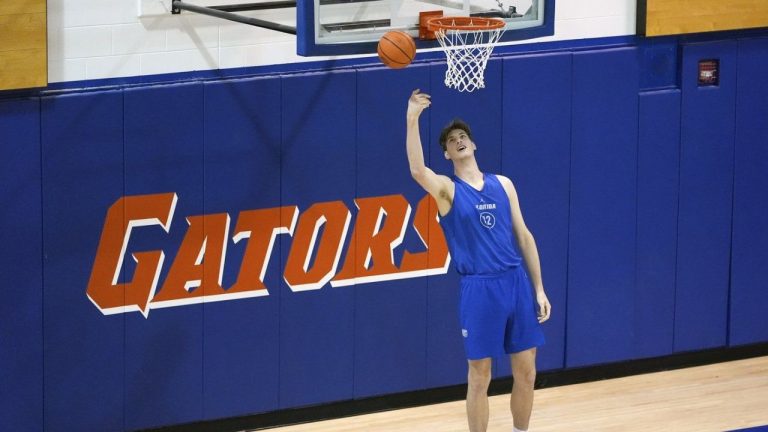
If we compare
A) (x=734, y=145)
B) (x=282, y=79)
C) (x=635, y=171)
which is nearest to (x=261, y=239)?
(x=282, y=79)

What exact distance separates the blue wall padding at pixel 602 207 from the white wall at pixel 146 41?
6.10 ft

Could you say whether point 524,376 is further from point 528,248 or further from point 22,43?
point 22,43

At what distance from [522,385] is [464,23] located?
1.96 m

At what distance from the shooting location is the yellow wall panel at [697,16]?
9.32m

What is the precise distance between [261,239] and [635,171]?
2530 mm

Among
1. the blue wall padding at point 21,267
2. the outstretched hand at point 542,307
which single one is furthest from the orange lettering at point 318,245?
the blue wall padding at point 21,267

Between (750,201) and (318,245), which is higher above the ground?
(750,201)

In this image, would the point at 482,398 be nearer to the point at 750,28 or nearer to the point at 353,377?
the point at 353,377

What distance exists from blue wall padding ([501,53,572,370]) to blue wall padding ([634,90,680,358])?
22.0 inches

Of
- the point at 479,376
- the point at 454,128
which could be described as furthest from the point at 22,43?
the point at 479,376

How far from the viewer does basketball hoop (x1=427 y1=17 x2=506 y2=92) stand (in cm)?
772

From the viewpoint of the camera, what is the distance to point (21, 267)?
7.91 metres

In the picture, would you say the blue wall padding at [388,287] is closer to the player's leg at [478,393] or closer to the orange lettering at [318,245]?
the orange lettering at [318,245]

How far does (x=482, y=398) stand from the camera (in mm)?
7938
